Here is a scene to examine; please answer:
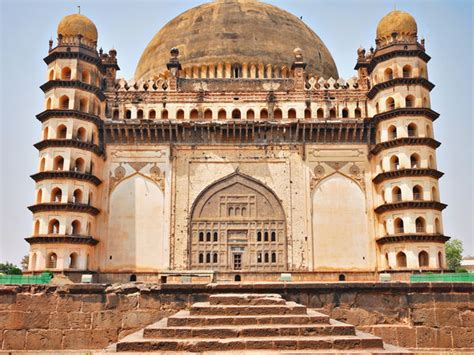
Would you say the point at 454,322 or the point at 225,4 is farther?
the point at 225,4

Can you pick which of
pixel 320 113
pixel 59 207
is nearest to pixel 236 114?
pixel 320 113

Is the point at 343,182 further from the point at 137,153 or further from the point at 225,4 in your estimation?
the point at 225,4

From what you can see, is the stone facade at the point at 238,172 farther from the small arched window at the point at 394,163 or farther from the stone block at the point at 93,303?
the stone block at the point at 93,303

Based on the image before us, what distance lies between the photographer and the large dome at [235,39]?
1173 inches

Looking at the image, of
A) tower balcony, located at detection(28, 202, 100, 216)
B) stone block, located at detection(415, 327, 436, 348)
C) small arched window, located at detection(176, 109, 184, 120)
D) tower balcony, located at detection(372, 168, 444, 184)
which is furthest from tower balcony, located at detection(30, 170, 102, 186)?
stone block, located at detection(415, 327, 436, 348)

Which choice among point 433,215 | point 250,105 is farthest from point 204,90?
point 433,215

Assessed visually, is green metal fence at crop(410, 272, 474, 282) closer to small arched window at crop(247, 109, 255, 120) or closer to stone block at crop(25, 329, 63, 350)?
stone block at crop(25, 329, 63, 350)

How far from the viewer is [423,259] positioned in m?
23.3

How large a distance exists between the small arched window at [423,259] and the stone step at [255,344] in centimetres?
1755

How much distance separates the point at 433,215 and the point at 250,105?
10.1 m

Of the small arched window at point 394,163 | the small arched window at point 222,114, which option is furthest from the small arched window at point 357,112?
the small arched window at point 222,114

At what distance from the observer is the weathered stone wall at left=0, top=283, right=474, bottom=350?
36.6 feet

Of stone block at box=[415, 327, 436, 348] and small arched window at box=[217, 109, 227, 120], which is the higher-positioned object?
small arched window at box=[217, 109, 227, 120]

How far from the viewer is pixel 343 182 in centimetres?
2569
